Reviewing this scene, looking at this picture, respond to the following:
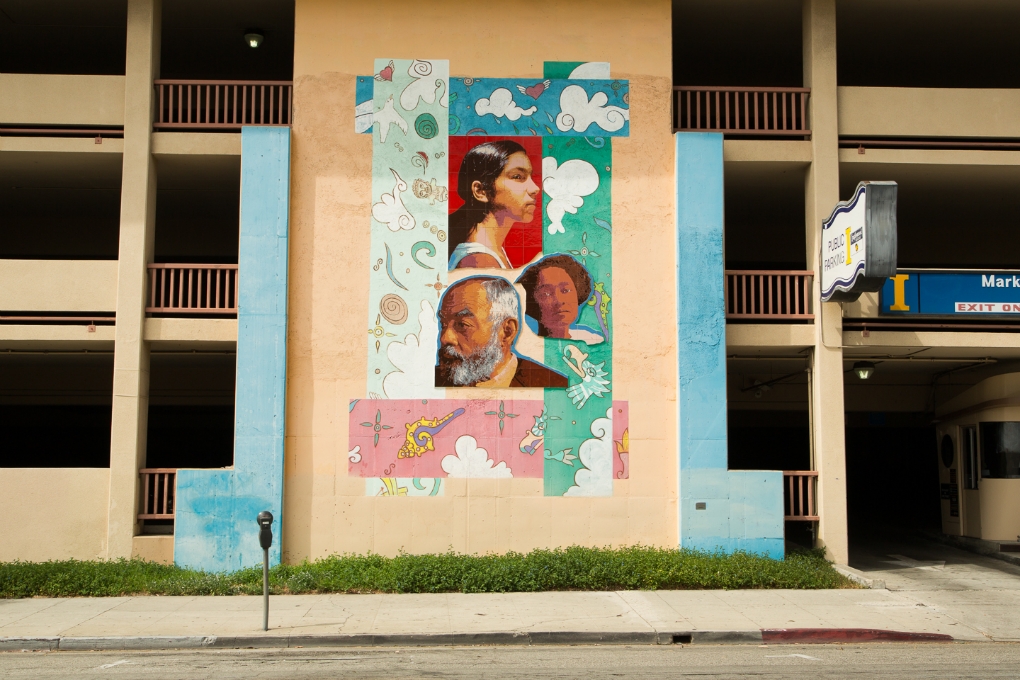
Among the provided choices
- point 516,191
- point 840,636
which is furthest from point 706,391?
point 840,636

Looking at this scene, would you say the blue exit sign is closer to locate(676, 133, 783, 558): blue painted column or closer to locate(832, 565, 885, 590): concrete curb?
locate(676, 133, 783, 558): blue painted column

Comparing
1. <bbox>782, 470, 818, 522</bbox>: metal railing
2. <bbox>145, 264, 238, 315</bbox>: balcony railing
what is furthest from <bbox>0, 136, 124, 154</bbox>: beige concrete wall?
<bbox>782, 470, 818, 522</bbox>: metal railing

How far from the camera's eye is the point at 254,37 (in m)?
16.2

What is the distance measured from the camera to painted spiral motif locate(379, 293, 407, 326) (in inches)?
570

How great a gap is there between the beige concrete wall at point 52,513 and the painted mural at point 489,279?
4132 millimetres

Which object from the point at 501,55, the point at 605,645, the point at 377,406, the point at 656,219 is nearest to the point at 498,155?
the point at 501,55

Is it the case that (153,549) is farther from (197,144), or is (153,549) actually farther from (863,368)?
(863,368)

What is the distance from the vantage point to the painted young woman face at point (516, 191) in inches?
579

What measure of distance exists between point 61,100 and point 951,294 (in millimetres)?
15279

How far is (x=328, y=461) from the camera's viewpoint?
46.8 ft

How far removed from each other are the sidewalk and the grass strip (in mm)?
271

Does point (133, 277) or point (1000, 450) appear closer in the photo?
point (133, 277)

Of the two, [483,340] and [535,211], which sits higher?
[535,211]

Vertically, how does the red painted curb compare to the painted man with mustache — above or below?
below
